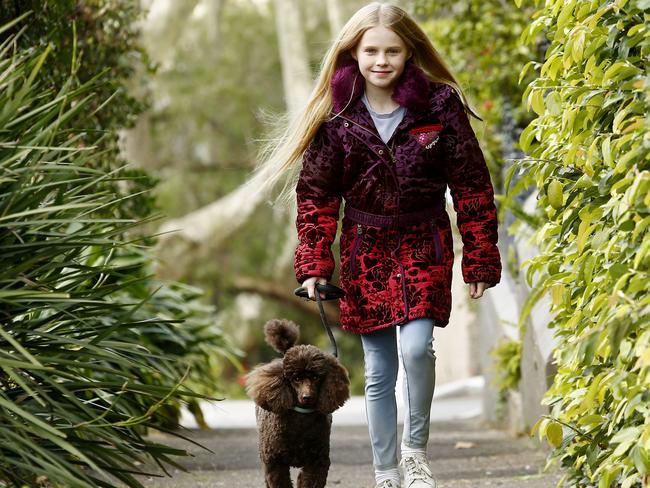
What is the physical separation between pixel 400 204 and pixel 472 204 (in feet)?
0.92

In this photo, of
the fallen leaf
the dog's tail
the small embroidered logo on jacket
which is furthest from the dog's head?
Answer: the fallen leaf

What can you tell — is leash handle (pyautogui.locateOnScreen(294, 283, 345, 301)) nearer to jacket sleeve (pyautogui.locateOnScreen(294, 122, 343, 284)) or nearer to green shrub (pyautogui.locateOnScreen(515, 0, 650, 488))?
jacket sleeve (pyautogui.locateOnScreen(294, 122, 343, 284))

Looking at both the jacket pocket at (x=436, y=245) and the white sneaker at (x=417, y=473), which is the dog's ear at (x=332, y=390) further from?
the jacket pocket at (x=436, y=245)

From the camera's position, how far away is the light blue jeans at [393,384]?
414 cm

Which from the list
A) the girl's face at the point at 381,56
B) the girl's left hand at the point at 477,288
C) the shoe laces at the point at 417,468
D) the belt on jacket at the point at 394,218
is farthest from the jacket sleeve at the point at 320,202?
the shoe laces at the point at 417,468

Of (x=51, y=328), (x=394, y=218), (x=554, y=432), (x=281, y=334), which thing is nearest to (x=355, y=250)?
(x=394, y=218)

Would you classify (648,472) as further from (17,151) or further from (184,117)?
(184,117)

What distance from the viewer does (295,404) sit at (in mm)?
4051

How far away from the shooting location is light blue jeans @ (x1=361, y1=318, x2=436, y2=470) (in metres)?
4.14

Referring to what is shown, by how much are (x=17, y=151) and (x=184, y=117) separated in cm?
2289

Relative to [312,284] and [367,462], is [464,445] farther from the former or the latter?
[312,284]

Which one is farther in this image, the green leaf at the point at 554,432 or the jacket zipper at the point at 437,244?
the jacket zipper at the point at 437,244

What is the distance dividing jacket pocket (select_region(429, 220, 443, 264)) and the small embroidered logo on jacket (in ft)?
0.98

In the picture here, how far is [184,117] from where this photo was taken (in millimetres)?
26141
